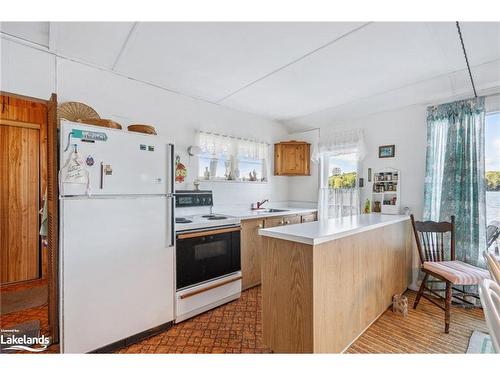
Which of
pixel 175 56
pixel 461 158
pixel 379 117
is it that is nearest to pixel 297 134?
pixel 379 117

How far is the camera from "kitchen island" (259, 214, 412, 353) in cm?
146

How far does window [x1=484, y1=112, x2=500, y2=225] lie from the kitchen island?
143 cm

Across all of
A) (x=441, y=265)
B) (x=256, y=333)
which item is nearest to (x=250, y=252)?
(x=256, y=333)

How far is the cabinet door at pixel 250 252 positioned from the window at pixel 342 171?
147cm

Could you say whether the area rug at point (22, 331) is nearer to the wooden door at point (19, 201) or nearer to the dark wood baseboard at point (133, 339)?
the dark wood baseboard at point (133, 339)

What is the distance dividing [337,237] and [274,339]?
81cm

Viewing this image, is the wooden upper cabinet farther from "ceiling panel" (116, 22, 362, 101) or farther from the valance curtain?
"ceiling panel" (116, 22, 362, 101)

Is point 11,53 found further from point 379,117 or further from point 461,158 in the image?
point 461,158

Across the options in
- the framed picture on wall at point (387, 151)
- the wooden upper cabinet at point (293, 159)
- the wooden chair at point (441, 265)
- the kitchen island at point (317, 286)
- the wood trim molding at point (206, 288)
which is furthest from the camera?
the wooden upper cabinet at point (293, 159)

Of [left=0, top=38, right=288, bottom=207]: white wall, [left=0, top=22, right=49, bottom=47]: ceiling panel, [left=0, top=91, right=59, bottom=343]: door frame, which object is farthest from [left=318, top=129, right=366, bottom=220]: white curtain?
[left=0, top=22, right=49, bottom=47]: ceiling panel

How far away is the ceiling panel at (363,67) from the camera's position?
1785 mm

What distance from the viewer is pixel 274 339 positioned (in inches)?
64.5

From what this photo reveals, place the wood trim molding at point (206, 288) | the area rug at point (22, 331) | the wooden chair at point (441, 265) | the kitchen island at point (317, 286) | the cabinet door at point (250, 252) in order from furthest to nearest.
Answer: the cabinet door at point (250, 252) < the wood trim molding at point (206, 288) < the wooden chair at point (441, 265) < the area rug at point (22, 331) < the kitchen island at point (317, 286)
